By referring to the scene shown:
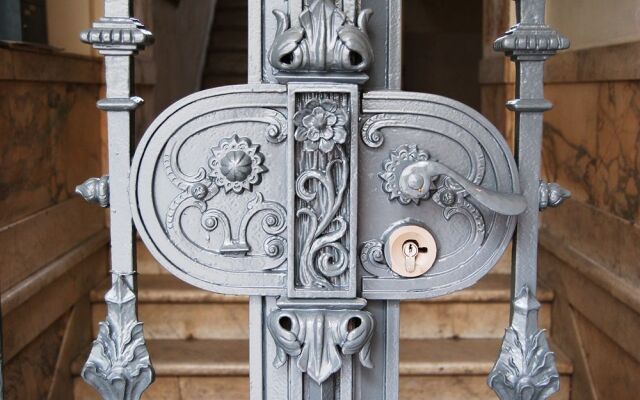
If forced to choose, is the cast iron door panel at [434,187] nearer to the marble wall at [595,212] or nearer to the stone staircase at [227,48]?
the marble wall at [595,212]

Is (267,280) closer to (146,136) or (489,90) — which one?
(146,136)

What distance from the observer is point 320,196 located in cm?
73

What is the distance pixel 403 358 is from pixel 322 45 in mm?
1623

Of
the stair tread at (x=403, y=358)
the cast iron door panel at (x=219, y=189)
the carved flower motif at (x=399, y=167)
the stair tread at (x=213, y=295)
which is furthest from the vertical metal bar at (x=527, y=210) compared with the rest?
the stair tread at (x=213, y=295)

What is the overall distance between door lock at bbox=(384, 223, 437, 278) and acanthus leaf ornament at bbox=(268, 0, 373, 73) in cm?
16

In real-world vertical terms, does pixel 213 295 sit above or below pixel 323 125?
below

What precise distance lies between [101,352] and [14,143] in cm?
131

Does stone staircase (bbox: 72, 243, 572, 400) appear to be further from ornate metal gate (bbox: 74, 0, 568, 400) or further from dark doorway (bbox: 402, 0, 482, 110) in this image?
dark doorway (bbox: 402, 0, 482, 110)

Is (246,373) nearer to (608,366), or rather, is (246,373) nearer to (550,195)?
(608,366)

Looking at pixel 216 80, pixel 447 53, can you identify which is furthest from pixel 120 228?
pixel 447 53

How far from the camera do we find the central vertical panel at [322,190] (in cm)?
71

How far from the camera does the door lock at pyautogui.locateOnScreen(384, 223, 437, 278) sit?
28.7 inches

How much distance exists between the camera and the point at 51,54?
6.81ft

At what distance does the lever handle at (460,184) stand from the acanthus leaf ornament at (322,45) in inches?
4.3
